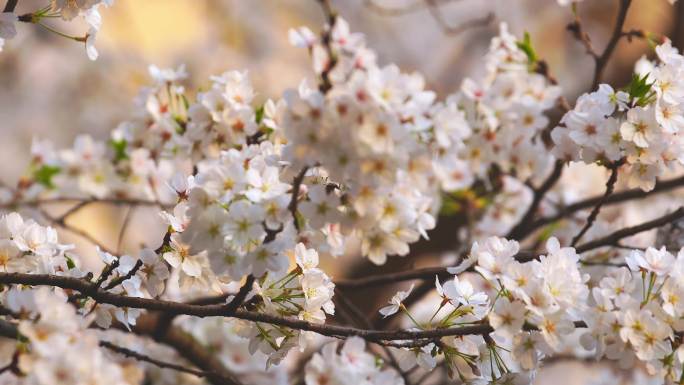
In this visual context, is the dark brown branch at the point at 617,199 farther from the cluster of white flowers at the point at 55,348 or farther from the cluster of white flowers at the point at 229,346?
the cluster of white flowers at the point at 55,348

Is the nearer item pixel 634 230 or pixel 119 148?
pixel 634 230

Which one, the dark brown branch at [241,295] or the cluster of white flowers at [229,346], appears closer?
the dark brown branch at [241,295]

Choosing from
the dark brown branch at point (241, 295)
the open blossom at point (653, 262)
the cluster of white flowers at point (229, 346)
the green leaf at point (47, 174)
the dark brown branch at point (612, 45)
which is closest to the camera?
the dark brown branch at point (241, 295)

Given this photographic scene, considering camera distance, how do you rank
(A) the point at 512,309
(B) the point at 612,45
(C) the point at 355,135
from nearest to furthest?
(C) the point at 355,135 → (A) the point at 512,309 → (B) the point at 612,45

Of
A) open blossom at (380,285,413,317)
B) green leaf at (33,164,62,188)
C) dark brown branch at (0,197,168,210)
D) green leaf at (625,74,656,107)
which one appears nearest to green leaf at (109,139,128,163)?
dark brown branch at (0,197,168,210)

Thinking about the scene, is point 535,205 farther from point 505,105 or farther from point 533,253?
point 533,253

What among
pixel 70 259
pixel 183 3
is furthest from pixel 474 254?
pixel 183 3

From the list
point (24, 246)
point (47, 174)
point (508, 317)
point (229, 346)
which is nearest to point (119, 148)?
point (47, 174)

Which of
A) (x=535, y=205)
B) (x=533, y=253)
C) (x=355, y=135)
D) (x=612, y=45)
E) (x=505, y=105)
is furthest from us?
(x=535, y=205)

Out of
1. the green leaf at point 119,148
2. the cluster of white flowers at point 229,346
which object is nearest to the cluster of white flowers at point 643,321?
the cluster of white flowers at point 229,346
